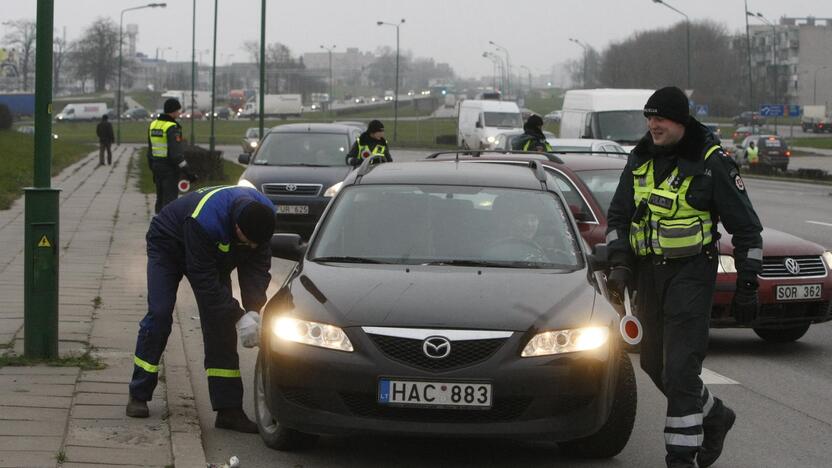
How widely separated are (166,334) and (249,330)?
657 mm

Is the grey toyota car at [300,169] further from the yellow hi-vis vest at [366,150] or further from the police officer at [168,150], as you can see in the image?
the police officer at [168,150]

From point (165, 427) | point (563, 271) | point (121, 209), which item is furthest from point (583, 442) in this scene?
point (121, 209)

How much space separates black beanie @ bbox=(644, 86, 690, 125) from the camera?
6430 mm

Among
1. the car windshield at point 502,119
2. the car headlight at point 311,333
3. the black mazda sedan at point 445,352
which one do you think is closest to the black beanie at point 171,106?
the black mazda sedan at point 445,352

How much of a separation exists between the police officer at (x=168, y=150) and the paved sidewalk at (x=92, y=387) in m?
Result: 2.58

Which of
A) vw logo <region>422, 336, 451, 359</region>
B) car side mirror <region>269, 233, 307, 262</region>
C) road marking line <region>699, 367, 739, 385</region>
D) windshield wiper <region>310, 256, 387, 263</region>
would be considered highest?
car side mirror <region>269, 233, 307, 262</region>

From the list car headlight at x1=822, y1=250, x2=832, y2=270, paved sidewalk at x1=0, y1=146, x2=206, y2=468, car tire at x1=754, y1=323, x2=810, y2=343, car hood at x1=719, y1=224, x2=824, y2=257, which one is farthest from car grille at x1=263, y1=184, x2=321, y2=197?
car headlight at x1=822, y1=250, x2=832, y2=270

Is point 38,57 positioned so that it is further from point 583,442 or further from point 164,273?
point 583,442

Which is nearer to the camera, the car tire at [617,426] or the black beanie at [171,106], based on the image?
the car tire at [617,426]

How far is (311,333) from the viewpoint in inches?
249

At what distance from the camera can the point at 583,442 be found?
6.71 m

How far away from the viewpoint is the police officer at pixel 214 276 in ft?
23.2

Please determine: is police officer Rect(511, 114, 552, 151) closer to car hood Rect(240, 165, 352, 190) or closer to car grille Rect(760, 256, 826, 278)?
car hood Rect(240, 165, 352, 190)

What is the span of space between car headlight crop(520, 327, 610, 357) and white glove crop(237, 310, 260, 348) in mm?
1515
